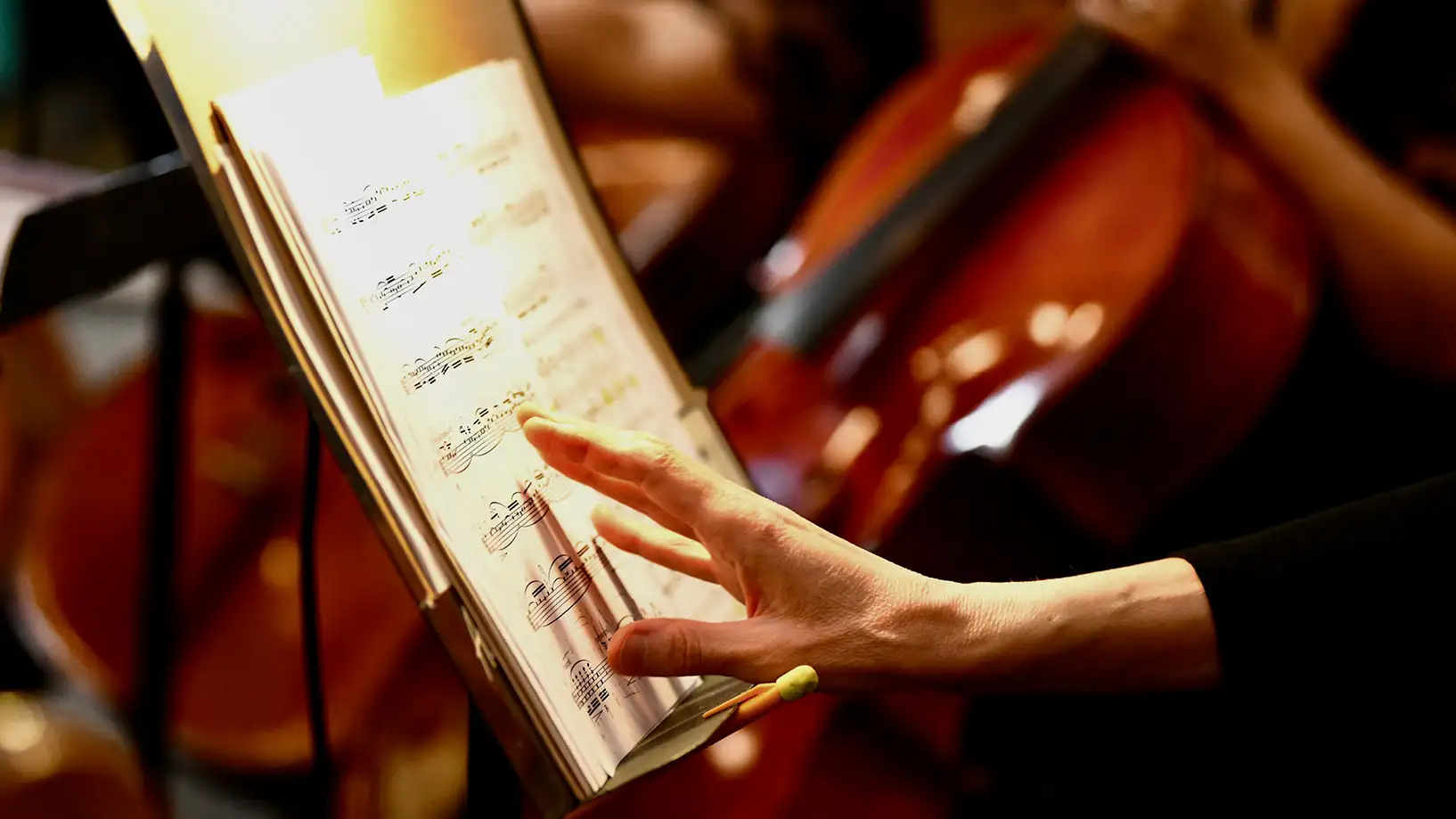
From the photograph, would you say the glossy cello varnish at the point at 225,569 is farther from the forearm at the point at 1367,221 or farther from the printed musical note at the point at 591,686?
the forearm at the point at 1367,221

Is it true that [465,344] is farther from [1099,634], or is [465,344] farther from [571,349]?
[1099,634]

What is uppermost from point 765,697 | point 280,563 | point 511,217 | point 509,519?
point 511,217

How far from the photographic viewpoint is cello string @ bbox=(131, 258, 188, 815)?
882 millimetres

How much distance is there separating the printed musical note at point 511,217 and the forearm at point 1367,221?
74 centimetres

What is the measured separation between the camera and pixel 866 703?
0.82 m

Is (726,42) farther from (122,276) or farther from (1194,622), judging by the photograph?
(1194,622)

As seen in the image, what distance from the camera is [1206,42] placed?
1012mm

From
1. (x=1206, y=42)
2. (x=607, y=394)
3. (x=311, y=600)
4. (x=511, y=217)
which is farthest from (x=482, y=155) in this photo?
(x=1206, y=42)

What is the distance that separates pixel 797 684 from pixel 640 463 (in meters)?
0.12

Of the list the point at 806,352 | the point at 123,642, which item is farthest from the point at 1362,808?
the point at 123,642

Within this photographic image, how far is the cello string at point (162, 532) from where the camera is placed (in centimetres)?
88

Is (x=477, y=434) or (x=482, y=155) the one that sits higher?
(x=482, y=155)

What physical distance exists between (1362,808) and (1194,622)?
241mm

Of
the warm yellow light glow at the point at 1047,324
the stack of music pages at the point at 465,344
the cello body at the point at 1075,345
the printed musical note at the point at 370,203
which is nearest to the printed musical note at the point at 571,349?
the stack of music pages at the point at 465,344
